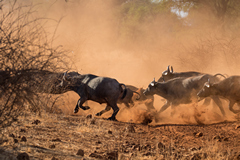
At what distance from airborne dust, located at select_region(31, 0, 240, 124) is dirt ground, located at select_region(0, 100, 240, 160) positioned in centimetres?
217

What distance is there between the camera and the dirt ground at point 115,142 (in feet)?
15.3

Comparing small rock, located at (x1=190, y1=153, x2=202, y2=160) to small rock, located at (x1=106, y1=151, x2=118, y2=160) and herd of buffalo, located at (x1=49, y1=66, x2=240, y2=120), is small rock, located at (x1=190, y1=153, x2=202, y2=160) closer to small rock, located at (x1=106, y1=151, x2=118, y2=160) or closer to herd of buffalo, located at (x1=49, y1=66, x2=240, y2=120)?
small rock, located at (x1=106, y1=151, x2=118, y2=160)

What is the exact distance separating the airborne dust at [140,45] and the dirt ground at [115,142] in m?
2.17

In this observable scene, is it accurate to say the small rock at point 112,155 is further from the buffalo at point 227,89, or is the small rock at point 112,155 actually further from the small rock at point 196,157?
the buffalo at point 227,89

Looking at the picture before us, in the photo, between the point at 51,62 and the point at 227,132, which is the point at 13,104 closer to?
the point at 51,62

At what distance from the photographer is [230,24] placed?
26.3 meters

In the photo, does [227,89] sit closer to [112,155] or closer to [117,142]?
[117,142]

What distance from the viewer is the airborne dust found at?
58.8ft

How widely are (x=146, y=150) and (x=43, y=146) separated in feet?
5.95

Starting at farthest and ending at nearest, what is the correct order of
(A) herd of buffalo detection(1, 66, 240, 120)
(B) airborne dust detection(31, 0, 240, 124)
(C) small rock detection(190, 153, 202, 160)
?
1. (B) airborne dust detection(31, 0, 240, 124)
2. (A) herd of buffalo detection(1, 66, 240, 120)
3. (C) small rock detection(190, 153, 202, 160)

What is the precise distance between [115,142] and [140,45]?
31363 mm

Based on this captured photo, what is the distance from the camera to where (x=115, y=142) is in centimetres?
614

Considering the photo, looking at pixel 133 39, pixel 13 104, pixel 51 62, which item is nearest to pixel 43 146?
pixel 13 104

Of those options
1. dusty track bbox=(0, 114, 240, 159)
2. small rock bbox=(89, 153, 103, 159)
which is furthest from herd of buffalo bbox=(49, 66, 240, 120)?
small rock bbox=(89, 153, 103, 159)
